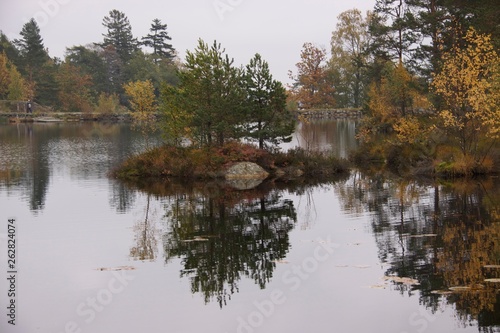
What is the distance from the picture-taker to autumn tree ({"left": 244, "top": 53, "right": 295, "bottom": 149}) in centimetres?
3669

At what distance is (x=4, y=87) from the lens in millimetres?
115875

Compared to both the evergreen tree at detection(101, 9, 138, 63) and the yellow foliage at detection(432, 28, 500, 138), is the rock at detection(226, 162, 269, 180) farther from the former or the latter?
the evergreen tree at detection(101, 9, 138, 63)

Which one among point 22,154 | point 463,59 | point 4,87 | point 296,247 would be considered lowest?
point 296,247

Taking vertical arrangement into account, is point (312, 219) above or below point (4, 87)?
below

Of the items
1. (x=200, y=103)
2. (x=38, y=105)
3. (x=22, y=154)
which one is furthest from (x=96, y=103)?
(x=200, y=103)

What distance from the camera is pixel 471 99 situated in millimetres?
32250

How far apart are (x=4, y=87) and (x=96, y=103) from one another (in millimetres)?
18870

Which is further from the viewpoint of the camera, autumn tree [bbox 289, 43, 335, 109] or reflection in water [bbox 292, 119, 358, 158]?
autumn tree [bbox 289, 43, 335, 109]

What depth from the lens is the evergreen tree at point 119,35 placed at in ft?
452

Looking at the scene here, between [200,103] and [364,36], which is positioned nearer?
[200,103]

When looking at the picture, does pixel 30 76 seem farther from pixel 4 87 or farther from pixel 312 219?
pixel 312 219

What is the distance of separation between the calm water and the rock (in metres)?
5.79

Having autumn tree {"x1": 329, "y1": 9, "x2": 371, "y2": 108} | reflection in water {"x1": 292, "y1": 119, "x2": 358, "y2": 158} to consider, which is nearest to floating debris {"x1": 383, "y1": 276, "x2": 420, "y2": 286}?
reflection in water {"x1": 292, "y1": 119, "x2": 358, "y2": 158}

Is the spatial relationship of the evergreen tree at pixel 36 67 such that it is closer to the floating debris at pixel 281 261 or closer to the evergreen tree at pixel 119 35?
the evergreen tree at pixel 119 35
